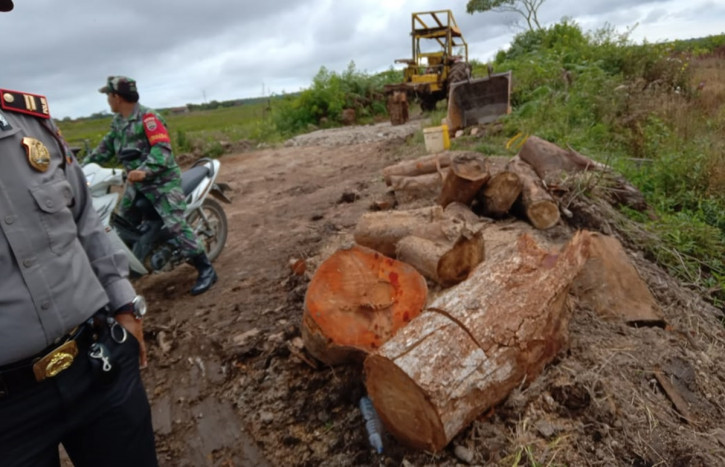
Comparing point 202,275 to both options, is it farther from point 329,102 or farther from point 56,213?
point 329,102

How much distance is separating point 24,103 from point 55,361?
2.28 ft

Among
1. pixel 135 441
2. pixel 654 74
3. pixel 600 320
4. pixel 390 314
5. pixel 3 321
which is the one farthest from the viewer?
pixel 654 74

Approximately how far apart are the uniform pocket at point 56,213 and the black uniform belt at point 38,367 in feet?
0.80

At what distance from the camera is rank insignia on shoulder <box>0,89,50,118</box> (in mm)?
1261

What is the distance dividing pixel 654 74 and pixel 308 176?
6.90 metres

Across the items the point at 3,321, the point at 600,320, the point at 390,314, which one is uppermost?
the point at 3,321

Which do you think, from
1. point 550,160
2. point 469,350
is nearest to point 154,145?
point 469,350

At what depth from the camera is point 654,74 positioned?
9.25m

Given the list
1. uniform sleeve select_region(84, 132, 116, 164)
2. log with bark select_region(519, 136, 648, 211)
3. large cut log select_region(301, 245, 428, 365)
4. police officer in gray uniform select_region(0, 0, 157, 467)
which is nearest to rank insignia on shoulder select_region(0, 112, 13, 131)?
police officer in gray uniform select_region(0, 0, 157, 467)

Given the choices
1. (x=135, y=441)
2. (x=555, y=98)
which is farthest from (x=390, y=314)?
(x=555, y=98)

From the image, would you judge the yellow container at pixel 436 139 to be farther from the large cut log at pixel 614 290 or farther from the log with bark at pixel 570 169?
the large cut log at pixel 614 290

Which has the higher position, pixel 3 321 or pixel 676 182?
pixel 3 321

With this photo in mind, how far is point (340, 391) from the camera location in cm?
238

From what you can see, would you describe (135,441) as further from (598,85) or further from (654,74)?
(654,74)
